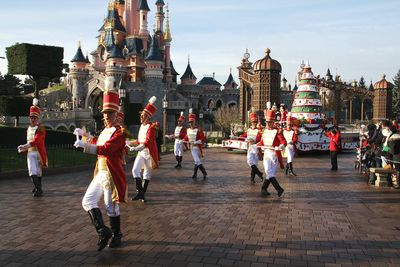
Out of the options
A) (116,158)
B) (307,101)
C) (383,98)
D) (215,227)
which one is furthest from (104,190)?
(383,98)

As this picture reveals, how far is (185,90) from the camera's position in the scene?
68.7 meters

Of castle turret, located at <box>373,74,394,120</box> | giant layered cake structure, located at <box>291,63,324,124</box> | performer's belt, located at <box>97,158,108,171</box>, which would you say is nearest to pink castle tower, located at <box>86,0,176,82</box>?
castle turret, located at <box>373,74,394,120</box>

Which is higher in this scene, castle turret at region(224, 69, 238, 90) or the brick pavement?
castle turret at region(224, 69, 238, 90)

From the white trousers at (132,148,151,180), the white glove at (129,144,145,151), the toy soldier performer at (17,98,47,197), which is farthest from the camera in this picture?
the toy soldier performer at (17,98,47,197)

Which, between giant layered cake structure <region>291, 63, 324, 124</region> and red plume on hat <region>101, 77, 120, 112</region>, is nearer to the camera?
red plume on hat <region>101, 77, 120, 112</region>

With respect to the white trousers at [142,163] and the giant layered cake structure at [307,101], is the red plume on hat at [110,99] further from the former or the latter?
the giant layered cake structure at [307,101]

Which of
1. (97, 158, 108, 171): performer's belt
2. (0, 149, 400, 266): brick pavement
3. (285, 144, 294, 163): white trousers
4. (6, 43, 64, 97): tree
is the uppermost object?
(6, 43, 64, 97): tree

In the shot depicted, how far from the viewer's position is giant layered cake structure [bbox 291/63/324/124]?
20.8 metres

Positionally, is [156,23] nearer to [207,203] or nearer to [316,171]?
[316,171]

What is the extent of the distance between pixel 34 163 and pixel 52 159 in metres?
5.11

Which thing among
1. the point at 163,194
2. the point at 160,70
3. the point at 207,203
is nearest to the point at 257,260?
the point at 207,203

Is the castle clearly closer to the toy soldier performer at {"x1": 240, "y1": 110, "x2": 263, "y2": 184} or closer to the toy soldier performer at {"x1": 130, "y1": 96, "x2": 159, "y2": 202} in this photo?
the toy soldier performer at {"x1": 240, "y1": 110, "x2": 263, "y2": 184}

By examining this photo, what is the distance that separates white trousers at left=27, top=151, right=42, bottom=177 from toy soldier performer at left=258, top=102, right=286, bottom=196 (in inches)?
193

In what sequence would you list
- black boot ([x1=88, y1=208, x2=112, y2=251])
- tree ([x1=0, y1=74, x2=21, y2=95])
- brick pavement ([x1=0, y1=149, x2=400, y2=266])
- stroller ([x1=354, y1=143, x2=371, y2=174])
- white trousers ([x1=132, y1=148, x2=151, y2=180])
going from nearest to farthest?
brick pavement ([x1=0, y1=149, x2=400, y2=266]), black boot ([x1=88, y1=208, x2=112, y2=251]), white trousers ([x1=132, y1=148, x2=151, y2=180]), stroller ([x1=354, y1=143, x2=371, y2=174]), tree ([x1=0, y1=74, x2=21, y2=95])
